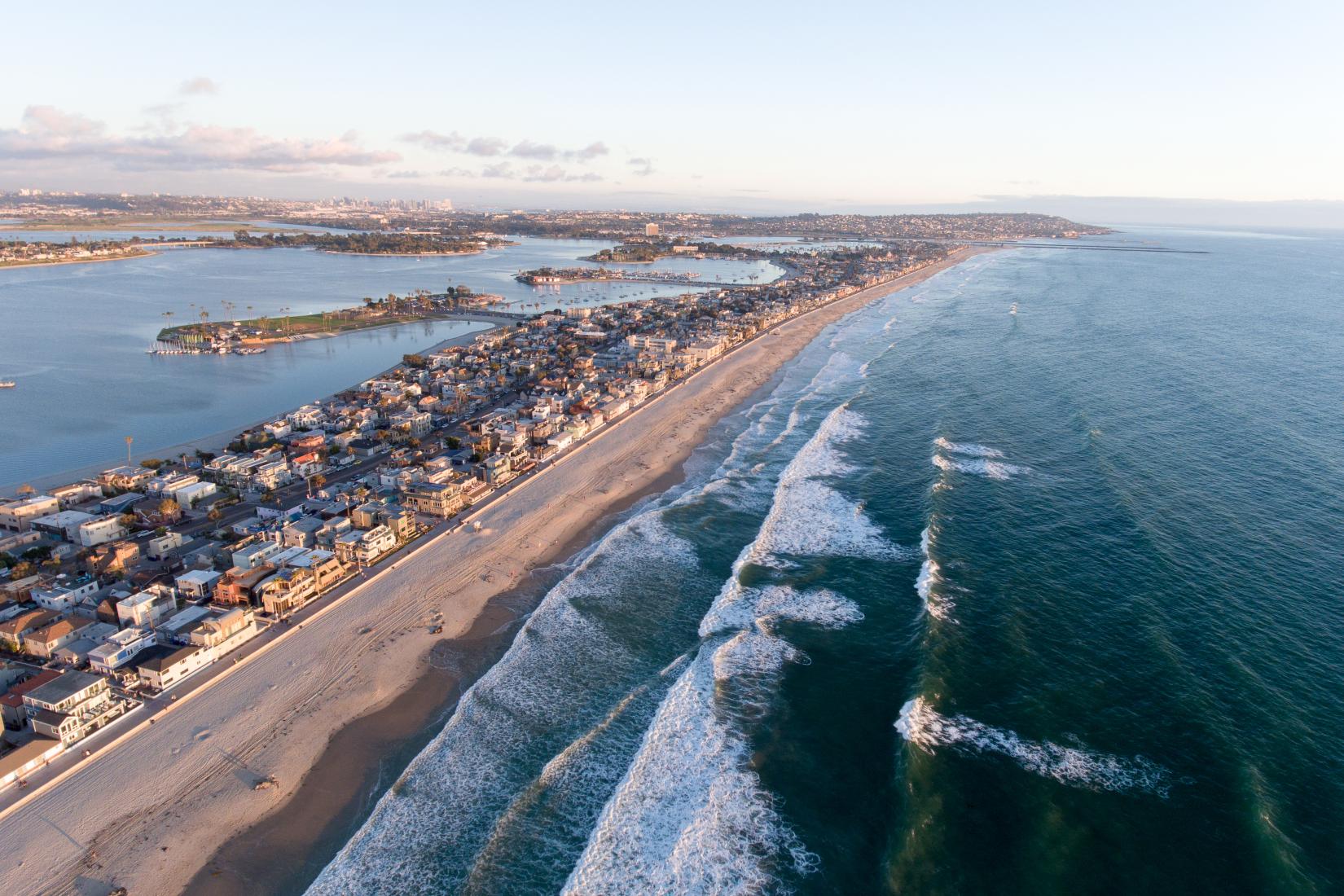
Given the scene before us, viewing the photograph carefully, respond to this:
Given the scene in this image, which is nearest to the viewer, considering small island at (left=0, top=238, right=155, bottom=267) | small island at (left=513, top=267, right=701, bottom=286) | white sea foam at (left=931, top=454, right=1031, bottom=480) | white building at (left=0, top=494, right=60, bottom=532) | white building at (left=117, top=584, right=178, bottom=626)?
white building at (left=117, top=584, right=178, bottom=626)

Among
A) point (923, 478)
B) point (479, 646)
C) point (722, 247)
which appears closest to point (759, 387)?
point (923, 478)

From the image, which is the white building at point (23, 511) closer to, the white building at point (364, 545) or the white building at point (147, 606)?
the white building at point (147, 606)

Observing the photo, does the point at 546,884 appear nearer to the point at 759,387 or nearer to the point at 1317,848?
the point at 1317,848

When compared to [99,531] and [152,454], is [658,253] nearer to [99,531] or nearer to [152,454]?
[152,454]

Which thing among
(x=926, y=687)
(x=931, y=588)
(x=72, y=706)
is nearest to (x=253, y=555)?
(x=72, y=706)

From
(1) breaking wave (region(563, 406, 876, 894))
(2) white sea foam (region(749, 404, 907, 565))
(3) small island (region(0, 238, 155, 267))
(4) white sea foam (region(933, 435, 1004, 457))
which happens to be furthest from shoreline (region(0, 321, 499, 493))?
(3) small island (region(0, 238, 155, 267))

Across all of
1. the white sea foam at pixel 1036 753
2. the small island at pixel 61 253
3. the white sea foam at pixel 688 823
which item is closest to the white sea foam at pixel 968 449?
the white sea foam at pixel 1036 753

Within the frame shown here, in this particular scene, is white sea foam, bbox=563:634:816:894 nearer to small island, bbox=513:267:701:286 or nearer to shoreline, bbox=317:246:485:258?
small island, bbox=513:267:701:286
